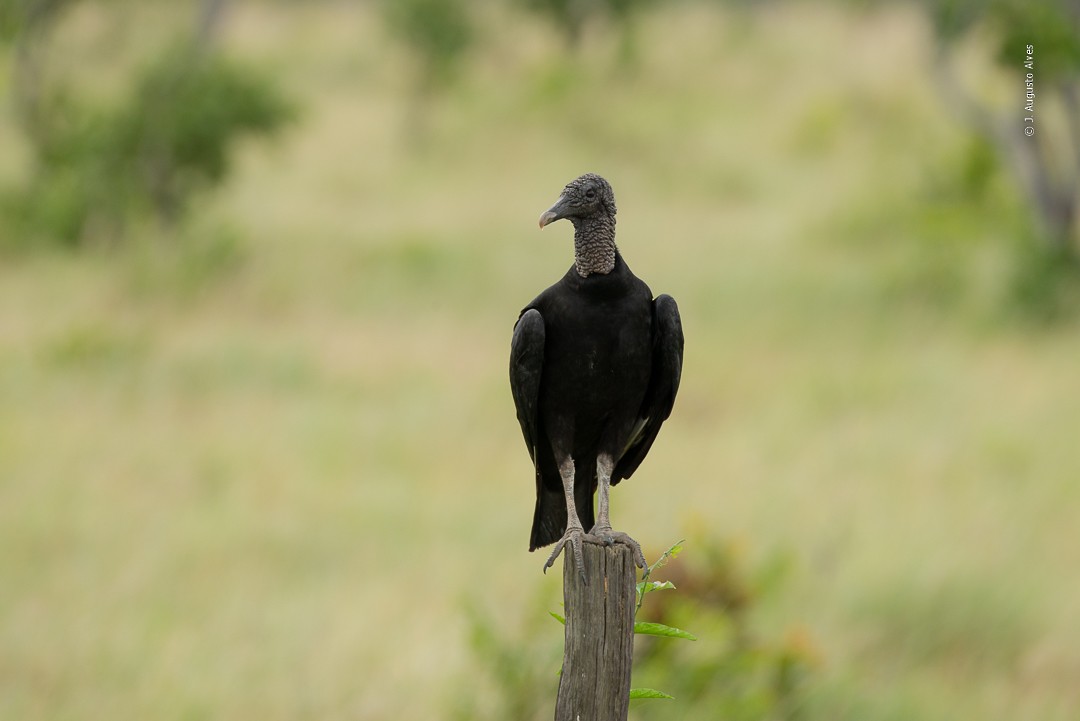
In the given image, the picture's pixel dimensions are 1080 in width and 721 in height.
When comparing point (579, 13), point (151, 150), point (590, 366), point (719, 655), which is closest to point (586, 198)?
point (590, 366)

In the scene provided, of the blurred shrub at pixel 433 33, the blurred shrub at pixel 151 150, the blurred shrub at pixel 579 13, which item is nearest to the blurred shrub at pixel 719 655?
the blurred shrub at pixel 151 150

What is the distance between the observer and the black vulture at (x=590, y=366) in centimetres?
271

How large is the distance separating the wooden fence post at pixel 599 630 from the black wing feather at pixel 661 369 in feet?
1.14

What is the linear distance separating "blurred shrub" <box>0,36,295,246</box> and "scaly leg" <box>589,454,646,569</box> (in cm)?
1279

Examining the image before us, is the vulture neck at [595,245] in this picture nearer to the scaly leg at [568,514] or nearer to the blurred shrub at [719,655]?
the scaly leg at [568,514]

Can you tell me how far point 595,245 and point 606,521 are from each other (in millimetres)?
662

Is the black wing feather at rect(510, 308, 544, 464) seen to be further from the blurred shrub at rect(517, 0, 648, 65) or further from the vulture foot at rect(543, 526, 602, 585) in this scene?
the blurred shrub at rect(517, 0, 648, 65)

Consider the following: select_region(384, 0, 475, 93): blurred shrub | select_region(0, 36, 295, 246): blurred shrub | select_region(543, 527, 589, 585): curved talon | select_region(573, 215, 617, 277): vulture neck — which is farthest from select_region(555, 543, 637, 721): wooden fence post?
select_region(384, 0, 475, 93): blurred shrub

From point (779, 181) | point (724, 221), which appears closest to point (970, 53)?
point (779, 181)

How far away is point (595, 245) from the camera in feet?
8.83

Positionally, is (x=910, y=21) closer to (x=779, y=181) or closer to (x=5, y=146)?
(x=779, y=181)

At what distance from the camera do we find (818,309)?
46.2ft

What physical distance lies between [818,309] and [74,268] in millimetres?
7918

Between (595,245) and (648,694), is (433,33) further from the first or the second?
(648,694)
